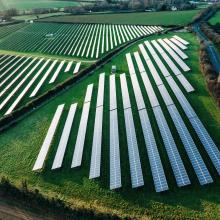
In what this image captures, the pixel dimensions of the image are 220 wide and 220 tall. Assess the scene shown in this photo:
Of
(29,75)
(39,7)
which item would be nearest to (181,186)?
(29,75)

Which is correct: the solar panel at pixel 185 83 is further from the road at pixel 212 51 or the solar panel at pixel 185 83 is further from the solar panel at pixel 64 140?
the solar panel at pixel 64 140

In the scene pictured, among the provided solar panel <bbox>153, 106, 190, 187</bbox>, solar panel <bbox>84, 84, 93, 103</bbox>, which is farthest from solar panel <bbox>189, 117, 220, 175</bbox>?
solar panel <bbox>84, 84, 93, 103</bbox>

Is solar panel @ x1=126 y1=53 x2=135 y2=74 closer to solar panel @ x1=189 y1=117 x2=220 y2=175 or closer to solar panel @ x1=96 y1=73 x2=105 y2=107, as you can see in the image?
solar panel @ x1=96 y1=73 x2=105 y2=107

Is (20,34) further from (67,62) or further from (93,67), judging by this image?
(93,67)

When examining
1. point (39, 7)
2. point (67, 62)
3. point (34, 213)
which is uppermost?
point (34, 213)

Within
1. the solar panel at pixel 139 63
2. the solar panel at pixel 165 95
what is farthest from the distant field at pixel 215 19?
the solar panel at pixel 165 95

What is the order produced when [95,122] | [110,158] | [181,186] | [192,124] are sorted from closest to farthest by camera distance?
[181,186]
[110,158]
[192,124]
[95,122]
